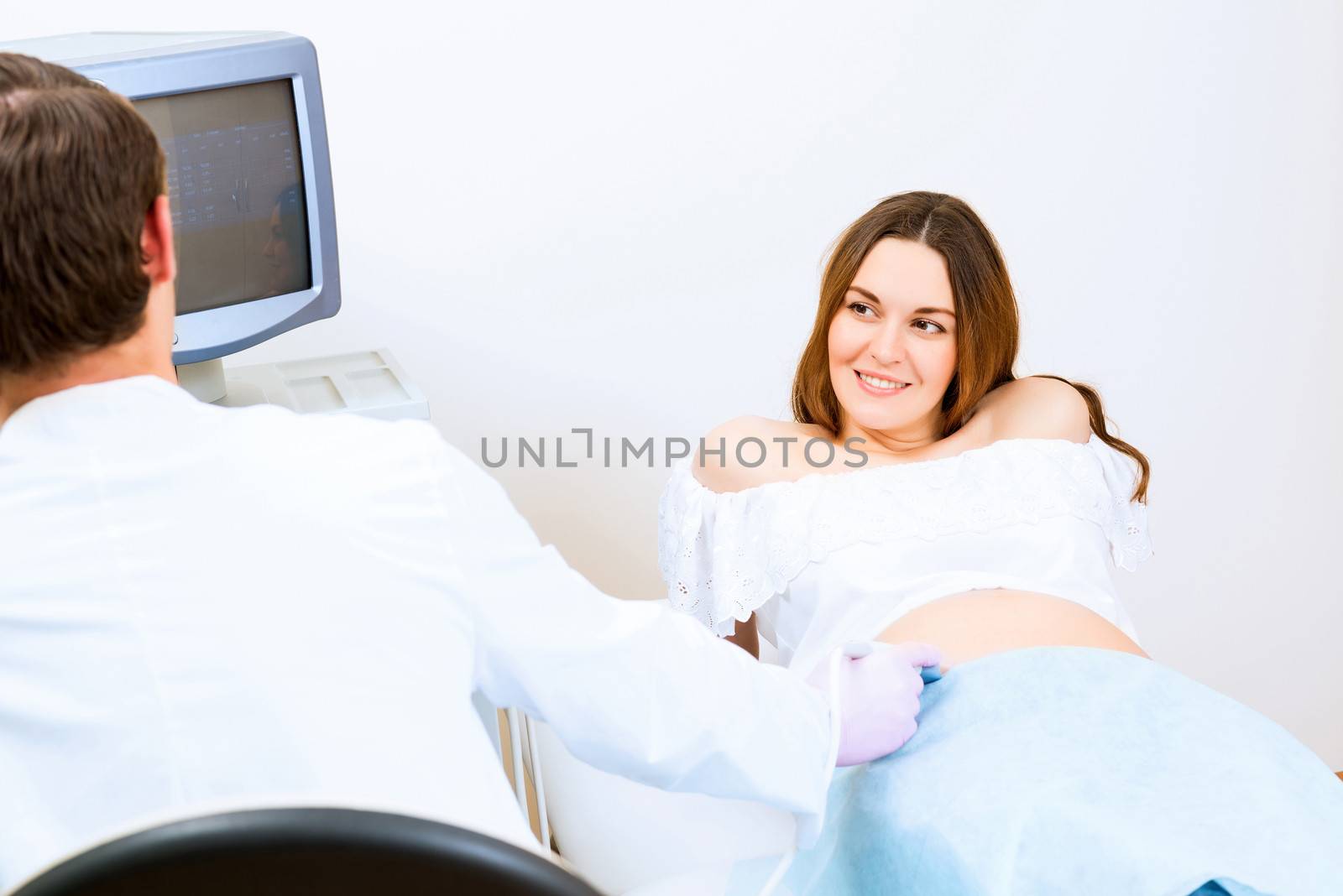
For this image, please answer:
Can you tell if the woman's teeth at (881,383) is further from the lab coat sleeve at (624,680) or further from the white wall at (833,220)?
the lab coat sleeve at (624,680)

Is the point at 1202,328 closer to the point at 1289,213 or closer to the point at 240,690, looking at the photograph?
the point at 1289,213

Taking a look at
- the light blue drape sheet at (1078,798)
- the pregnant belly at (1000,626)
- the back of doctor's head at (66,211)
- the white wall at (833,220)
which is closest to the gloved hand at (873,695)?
the light blue drape sheet at (1078,798)

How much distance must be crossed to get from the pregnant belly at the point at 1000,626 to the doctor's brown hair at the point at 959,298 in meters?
0.35

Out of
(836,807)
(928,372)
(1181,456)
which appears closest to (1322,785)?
(836,807)

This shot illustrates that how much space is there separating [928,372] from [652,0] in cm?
77

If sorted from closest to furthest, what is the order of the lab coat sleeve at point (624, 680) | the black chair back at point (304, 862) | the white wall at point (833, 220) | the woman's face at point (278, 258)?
1. the black chair back at point (304, 862)
2. the lab coat sleeve at point (624, 680)
3. the woman's face at point (278, 258)
4. the white wall at point (833, 220)

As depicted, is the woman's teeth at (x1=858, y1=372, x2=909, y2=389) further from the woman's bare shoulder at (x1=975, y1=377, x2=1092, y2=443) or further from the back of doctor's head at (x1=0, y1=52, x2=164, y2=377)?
the back of doctor's head at (x1=0, y1=52, x2=164, y2=377)

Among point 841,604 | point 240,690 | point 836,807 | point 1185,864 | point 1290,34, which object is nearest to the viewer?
point 240,690

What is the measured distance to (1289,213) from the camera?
248 centimetres

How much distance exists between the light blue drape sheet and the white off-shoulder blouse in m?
0.28

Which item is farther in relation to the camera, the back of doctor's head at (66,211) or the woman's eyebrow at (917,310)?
the woman's eyebrow at (917,310)

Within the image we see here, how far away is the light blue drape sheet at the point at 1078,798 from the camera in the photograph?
3.69ft
